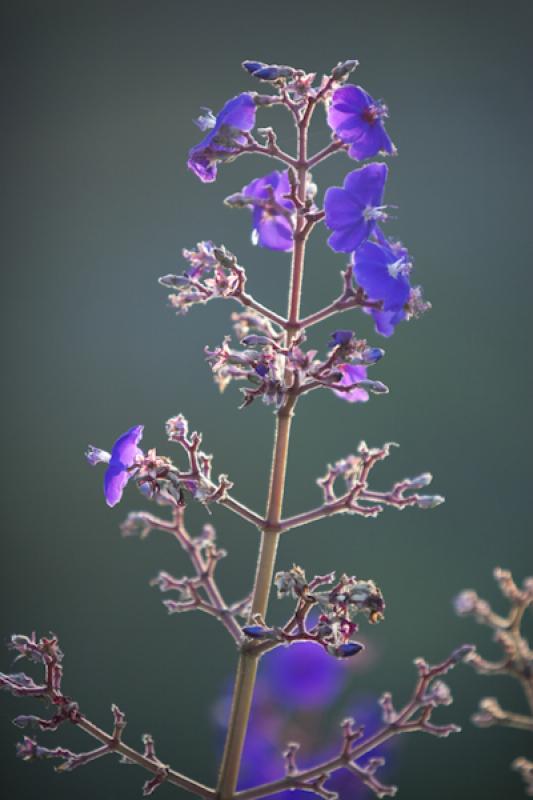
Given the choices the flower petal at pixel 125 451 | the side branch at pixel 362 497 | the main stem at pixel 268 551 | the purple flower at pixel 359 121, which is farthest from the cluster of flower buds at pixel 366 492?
the purple flower at pixel 359 121

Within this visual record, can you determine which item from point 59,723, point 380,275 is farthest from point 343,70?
point 59,723

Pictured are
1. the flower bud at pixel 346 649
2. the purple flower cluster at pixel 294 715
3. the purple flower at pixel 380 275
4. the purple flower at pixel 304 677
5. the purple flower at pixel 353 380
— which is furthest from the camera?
the purple flower at pixel 304 677

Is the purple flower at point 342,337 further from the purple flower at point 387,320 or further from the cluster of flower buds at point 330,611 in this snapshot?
the cluster of flower buds at point 330,611

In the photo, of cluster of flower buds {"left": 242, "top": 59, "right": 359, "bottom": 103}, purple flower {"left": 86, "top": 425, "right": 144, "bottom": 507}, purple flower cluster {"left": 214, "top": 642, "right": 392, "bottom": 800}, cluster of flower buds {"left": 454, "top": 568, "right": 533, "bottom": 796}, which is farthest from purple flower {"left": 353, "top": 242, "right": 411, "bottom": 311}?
purple flower cluster {"left": 214, "top": 642, "right": 392, "bottom": 800}

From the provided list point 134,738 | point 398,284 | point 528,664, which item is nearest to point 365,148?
point 398,284

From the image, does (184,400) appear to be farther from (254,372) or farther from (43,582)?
(254,372)

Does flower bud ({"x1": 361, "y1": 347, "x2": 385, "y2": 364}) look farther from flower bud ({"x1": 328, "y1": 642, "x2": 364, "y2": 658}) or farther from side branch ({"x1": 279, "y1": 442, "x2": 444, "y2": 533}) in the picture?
flower bud ({"x1": 328, "y1": 642, "x2": 364, "y2": 658})

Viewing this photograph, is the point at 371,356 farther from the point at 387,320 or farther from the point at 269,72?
the point at 269,72
